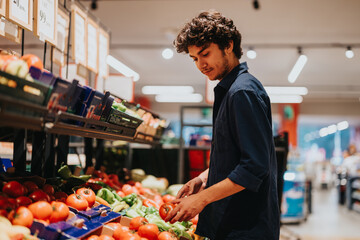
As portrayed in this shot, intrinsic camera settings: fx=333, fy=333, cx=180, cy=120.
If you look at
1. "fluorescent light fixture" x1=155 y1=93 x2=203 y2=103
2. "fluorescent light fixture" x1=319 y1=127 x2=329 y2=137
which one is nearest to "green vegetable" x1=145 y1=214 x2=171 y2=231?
"fluorescent light fixture" x1=155 y1=93 x2=203 y2=103

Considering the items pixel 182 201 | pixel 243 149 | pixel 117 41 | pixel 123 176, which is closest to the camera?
pixel 243 149

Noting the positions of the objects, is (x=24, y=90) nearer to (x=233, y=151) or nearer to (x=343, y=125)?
(x=233, y=151)

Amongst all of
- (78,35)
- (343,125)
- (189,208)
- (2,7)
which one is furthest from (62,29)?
(343,125)

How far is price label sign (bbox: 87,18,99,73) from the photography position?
134 inches

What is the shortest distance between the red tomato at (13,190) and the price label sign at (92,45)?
1.89m

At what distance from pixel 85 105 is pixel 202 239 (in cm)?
126

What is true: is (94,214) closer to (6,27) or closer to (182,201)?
(182,201)

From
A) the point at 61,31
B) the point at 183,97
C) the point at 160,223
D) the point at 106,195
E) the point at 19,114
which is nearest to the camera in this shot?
the point at 19,114

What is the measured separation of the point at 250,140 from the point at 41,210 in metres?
1.03

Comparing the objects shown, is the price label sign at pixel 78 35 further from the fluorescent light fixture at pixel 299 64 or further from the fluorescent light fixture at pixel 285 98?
the fluorescent light fixture at pixel 285 98

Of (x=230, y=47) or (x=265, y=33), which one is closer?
(x=230, y=47)

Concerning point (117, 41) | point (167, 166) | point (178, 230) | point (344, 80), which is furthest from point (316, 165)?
point (178, 230)

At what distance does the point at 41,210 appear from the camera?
1.57 meters

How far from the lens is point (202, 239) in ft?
7.64
